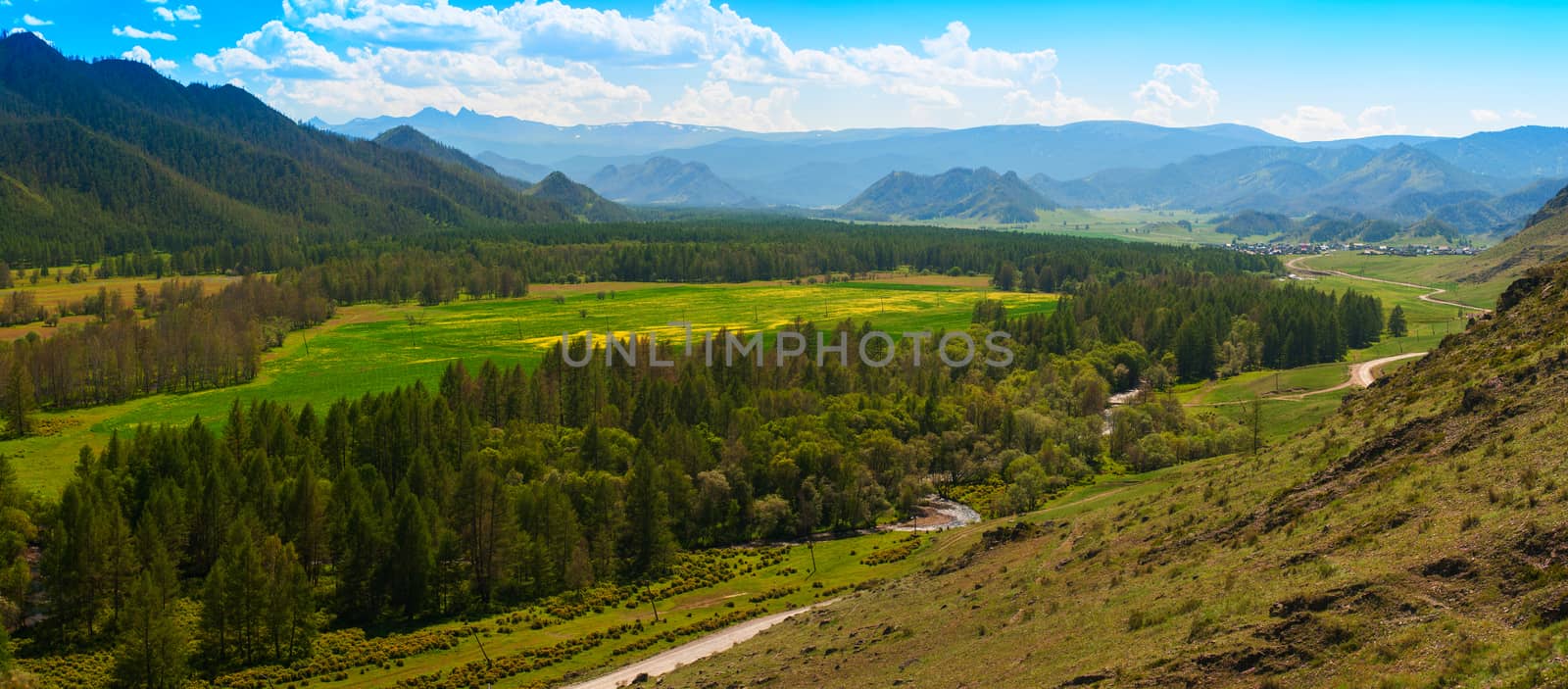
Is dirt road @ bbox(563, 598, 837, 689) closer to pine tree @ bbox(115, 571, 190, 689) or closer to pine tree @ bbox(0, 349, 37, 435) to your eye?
pine tree @ bbox(115, 571, 190, 689)

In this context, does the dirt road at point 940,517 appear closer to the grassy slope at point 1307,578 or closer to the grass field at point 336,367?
the grassy slope at point 1307,578

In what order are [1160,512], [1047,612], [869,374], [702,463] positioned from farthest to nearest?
[869,374] < [702,463] < [1160,512] < [1047,612]

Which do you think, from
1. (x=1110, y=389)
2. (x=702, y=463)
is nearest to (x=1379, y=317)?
(x=1110, y=389)

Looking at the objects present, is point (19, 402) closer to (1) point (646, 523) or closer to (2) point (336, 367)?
(2) point (336, 367)

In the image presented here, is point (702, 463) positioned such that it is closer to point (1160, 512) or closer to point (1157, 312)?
point (1160, 512)

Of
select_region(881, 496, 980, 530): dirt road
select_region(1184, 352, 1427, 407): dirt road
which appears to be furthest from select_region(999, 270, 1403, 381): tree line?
select_region(881, 496, 980, 530): dirt road

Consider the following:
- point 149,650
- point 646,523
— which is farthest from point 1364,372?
point 149,650
